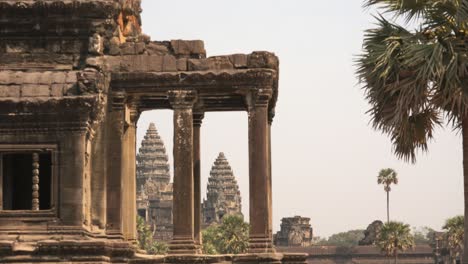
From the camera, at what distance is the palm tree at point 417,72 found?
68.5ft

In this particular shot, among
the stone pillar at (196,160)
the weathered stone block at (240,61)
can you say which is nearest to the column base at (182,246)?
the stone pillar at (196,160)

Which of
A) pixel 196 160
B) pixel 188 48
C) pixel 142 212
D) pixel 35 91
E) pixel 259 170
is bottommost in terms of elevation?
pixel 259 170

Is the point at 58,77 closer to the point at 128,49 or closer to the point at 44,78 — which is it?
the point at 44,78

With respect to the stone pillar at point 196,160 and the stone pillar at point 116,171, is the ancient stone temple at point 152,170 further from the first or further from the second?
the stone pillar at point 116,171

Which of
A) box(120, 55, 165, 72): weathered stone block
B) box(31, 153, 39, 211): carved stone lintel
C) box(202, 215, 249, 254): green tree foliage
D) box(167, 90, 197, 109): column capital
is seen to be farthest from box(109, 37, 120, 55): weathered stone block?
box(202, 215, 249, 254): green tree foliage

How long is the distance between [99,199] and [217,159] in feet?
321

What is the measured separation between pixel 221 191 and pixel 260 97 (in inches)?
3880

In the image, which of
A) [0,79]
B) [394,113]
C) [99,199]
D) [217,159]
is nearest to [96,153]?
[99,199]

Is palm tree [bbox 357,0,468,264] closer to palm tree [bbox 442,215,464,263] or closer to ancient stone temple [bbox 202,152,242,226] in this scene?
palm tree [bbox 442,215,464,263]

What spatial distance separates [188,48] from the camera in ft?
86.8

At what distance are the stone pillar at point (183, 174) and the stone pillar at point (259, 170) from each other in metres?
1.28

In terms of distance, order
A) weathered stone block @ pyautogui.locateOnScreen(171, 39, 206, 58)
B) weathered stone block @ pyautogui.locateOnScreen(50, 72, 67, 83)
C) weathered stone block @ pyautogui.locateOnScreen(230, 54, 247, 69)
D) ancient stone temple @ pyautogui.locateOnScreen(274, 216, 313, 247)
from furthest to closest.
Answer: ancient stone temple @ pyautogui.locateOnScreen(274, 216, 313, 247)
weathered stone block @ pyautogui.locateOnScreen(171, 39, 206, 58)
weathered stone block @ pyautogui.locateOnScreen(230, 54, 247, 69)
weathered stone block @ pyautogui.locateOnScreen(50, 72, 67, 83)

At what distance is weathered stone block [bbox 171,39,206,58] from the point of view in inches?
1041

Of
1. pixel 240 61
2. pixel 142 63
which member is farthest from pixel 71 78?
pixel 240 61
